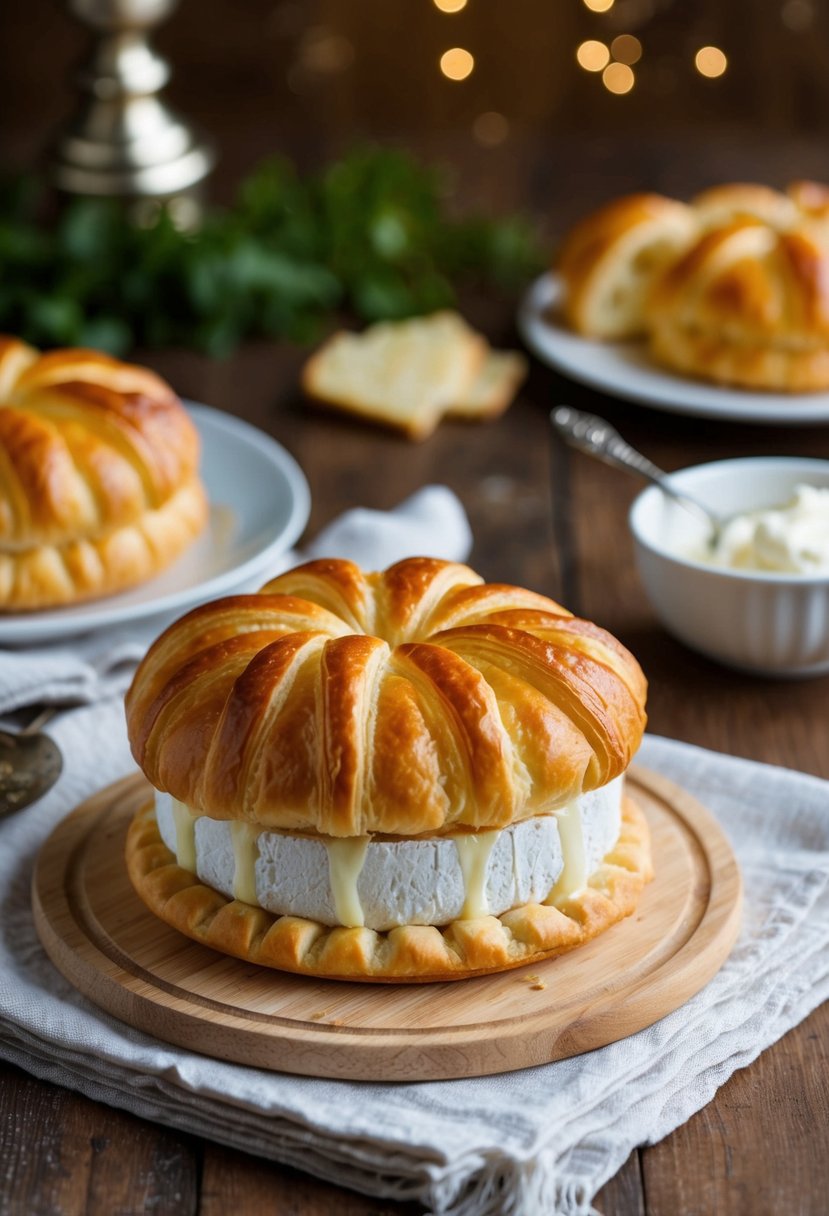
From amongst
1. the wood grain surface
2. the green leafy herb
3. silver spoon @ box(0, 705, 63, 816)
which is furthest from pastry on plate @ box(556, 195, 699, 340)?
silver spoon @ box(0, 705, 63, 816)

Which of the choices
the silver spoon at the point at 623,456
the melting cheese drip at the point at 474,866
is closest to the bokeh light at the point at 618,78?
the silver spoon at the point at 623,456

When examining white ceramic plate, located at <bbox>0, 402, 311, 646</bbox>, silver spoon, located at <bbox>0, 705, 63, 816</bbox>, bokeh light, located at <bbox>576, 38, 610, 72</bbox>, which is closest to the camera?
silver spoon, located at <bbox>0, 705, 63, 816</bbox>

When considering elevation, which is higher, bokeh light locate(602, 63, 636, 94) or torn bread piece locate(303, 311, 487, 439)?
torn bread piece locate(303, 311, 487, 439)

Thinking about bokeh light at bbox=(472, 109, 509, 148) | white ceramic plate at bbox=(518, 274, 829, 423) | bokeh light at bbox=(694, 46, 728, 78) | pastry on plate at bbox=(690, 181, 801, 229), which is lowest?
bokeh light at bbox=(472, 109, 509, 148)

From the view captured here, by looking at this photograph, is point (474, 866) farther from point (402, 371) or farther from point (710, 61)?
point (710, 61)

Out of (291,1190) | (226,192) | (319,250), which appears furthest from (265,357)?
(291,1190)

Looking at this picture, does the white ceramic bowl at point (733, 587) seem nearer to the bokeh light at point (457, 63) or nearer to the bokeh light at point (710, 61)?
the bokeh light at point (710, 61)

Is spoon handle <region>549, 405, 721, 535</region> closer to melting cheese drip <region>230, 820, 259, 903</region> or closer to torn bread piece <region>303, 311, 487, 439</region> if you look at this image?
torn bread piece <region>303, 311, 487, 439</region>
